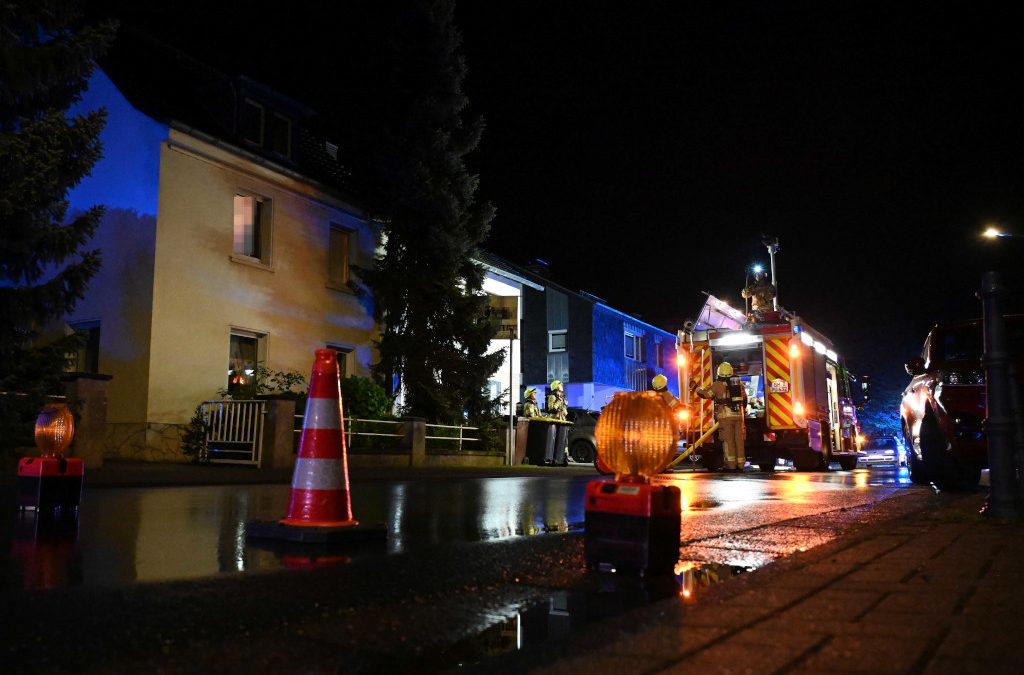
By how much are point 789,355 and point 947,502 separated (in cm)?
1180

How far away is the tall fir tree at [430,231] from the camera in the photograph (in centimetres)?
2047

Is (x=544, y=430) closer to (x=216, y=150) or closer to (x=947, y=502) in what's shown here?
(x=216, y=150)

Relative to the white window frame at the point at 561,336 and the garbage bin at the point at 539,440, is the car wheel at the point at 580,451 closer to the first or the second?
the garbage bin at the point at 539,440

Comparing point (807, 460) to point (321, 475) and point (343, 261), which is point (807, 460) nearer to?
point (343, 261)

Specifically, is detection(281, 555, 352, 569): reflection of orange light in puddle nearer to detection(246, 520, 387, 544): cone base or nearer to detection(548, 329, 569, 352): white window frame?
detection(246, 520, 387, 544): cone base

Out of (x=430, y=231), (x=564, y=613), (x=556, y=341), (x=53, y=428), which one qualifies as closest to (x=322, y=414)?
(x=53, y=428)

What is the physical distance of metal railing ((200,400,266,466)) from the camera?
1513cm

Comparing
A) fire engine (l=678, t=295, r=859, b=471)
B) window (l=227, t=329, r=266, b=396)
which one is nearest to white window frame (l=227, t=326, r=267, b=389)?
window (l=227, t=329, r=266, b=396)

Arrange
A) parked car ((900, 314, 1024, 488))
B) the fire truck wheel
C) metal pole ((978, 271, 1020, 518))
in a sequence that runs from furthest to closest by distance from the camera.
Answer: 1. the fire truck wheel
2. parked car ((900, 314, 1024, 488))
3. metal pole ((978, 271, 1020, 518))

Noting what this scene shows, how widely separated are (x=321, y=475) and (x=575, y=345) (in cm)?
3511

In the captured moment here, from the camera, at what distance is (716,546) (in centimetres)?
481

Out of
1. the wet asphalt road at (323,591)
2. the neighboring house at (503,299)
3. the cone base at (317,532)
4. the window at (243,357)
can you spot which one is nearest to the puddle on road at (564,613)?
the wet asphalt road at (323,591)

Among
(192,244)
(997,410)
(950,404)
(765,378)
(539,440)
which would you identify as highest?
(192,244)

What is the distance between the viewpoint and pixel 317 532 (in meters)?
4.63
